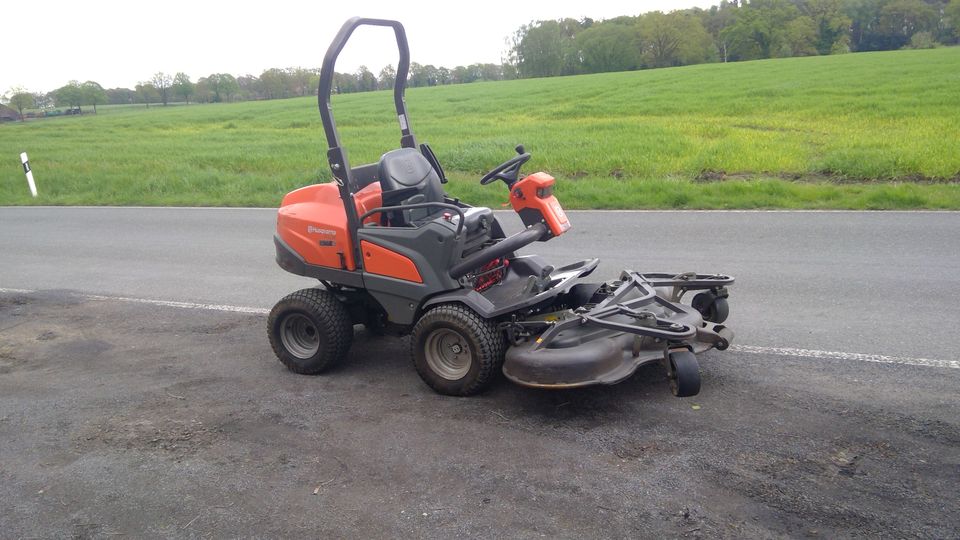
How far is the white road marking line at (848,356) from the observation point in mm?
4797

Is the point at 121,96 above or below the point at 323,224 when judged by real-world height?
above

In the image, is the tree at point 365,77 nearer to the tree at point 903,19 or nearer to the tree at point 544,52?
the tree at point 544,52

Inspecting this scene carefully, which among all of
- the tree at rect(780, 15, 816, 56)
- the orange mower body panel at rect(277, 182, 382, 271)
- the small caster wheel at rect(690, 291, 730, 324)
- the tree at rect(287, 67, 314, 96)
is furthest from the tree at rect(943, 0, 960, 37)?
the orange mower body panel at rect(277, 182, 382, 271)

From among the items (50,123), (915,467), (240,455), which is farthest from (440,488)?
(50,123)

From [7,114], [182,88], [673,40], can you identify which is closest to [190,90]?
[182,88]

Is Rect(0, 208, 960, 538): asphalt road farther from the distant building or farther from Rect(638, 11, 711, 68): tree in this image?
Rect(638, 11, 711, 68): tree

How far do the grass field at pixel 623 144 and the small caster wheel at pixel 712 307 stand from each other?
5828 millimetres

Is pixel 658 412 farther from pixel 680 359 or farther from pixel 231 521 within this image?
pixel 231 521

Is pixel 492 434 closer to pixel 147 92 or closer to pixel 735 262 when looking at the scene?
pixel 735 262

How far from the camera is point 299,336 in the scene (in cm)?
537

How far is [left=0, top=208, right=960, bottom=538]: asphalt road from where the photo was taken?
134 inches

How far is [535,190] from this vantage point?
4.90 meters


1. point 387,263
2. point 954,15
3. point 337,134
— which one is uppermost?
point 954,15

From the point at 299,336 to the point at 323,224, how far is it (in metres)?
0.84
